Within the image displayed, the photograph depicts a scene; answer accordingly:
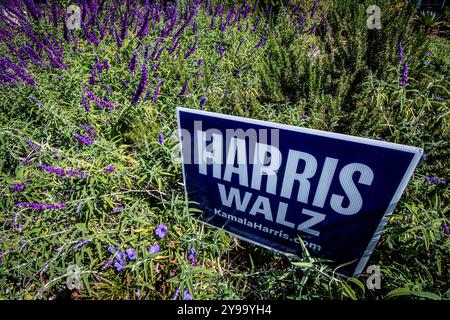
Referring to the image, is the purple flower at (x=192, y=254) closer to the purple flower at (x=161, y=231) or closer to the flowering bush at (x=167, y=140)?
the flowering bush at (x=167, y=140)

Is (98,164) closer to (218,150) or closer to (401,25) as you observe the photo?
(218,150)

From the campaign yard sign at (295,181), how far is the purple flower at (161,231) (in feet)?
0.81

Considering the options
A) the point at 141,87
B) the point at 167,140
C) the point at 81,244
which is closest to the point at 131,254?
the point at 81,244

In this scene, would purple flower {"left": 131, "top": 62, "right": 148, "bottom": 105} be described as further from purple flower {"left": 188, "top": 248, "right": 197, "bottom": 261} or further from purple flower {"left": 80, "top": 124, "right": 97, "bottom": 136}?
purple flower {"left": 188, "top": 248, "right": 197, "bottom": 261}

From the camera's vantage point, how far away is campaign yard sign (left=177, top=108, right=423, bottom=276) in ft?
3.07

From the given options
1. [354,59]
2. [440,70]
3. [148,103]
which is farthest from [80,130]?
[440,70]

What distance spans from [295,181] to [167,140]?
0.97 m

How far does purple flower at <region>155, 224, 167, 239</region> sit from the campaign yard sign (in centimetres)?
25

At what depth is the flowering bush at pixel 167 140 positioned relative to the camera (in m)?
1.23

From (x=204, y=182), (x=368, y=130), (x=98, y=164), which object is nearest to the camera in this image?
(x=204, y=182)

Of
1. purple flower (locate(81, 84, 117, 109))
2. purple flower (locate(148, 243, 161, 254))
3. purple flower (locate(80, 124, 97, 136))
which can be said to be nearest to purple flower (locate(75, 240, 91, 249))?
purple flower (locate(148, 243, 161, 254))

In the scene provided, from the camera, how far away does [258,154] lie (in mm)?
1106

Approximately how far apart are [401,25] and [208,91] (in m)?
2.11

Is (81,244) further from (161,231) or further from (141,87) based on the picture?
(141,87)
